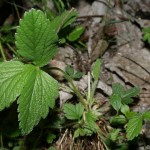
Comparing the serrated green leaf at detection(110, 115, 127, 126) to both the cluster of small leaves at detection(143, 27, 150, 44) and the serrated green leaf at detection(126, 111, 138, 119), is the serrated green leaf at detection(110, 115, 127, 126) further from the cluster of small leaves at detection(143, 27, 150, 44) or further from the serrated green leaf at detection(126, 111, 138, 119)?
the cluster of small leaves at detection(143, 27, 150, 44)

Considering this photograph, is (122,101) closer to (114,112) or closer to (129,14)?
(114,112)

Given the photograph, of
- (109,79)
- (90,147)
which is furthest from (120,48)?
(90,147)

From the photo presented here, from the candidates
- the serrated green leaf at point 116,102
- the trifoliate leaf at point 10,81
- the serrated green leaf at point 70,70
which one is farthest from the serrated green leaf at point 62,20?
A: the serrated green leaf at point 116,102

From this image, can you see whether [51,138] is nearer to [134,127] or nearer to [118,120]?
[118,120]

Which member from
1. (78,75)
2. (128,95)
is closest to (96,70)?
(78,75)

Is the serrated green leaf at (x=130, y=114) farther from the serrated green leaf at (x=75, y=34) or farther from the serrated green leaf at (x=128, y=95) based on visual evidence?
the serrated green leaf at (x=75, y=34)

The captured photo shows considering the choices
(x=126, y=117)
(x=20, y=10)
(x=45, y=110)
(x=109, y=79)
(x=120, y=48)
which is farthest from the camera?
(x=20, y=10)
